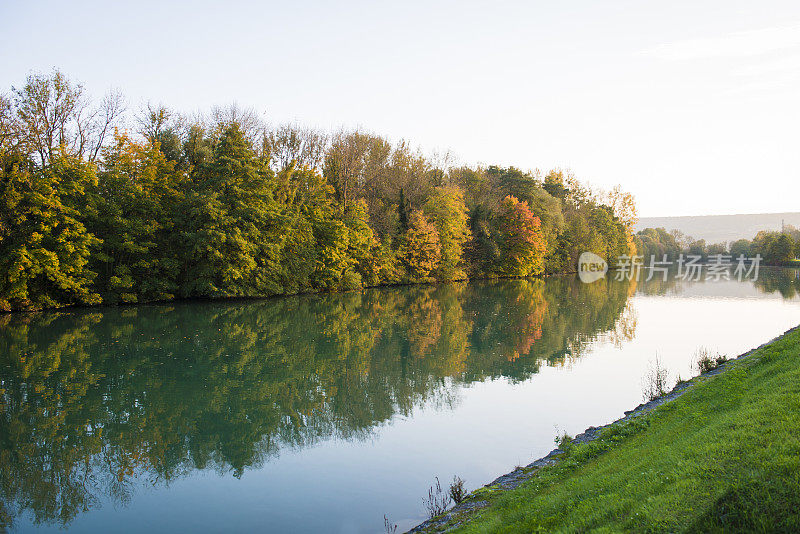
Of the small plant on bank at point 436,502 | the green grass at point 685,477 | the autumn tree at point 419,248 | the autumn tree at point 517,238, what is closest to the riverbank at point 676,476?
the green grass at point 685,477

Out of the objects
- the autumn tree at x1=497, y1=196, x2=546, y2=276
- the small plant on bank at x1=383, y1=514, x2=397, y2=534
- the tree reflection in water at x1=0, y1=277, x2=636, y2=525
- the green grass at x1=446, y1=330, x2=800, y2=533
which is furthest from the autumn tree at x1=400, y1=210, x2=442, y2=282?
the small plant on bank at x1=383, y1=514, x2=397, y2=534

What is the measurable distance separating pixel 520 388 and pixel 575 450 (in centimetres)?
565

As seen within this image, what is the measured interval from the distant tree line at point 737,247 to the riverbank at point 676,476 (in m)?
93.6

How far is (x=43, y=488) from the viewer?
7.91m

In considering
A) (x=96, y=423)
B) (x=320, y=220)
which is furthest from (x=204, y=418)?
(x=320, y=220)

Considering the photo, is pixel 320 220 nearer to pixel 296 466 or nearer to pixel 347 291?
pixel 347 291

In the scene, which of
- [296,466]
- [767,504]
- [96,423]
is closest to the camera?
[767,504]

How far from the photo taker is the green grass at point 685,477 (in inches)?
161

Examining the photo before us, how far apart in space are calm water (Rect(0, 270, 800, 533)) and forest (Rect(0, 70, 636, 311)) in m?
4.04

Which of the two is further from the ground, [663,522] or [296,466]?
[663,522]

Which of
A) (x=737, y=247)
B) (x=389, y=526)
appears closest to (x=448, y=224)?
(x=389, y=526)

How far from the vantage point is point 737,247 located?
358ft

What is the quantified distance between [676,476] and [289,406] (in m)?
9.09

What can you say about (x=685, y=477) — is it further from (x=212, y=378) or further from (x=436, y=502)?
(x=212, y=378)
